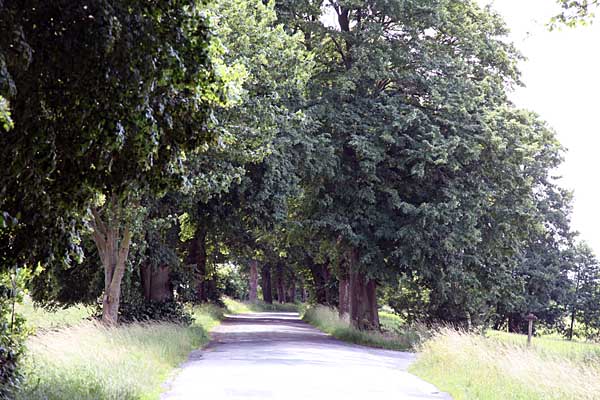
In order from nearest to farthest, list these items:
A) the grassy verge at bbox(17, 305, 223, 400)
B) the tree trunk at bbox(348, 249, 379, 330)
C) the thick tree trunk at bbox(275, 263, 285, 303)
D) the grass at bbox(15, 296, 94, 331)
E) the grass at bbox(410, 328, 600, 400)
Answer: the grassy verge at bbox(17, 305, 223, 400) → the grass at bbox(410, 328, 600, 400) → the grass at bbox(15, 296, 94, 331) → the tree trunk at bbox(348, 249, 379, 330) → the thick tree trunk at bbox(275, 263, 285, 303)

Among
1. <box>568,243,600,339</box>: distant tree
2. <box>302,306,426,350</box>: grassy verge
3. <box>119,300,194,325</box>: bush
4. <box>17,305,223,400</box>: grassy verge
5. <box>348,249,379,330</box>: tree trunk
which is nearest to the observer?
<box>17,305,223,400</box>: grassy verge

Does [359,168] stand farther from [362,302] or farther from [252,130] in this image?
[252,130]

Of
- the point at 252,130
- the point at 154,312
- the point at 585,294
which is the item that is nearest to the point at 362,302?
the point at 154,312

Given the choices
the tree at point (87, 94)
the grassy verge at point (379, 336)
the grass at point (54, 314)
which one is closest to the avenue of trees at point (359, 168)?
the grass at point (54, 314)

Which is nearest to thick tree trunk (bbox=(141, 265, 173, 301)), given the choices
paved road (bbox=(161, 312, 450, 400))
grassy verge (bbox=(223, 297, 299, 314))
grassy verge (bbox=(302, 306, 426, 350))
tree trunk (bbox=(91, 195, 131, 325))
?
paved road (bbox=(161, 312, 450, 400))

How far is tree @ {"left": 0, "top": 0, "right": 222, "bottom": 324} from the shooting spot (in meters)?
7.58

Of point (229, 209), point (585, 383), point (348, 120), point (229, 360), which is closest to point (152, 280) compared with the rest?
point (229, 209)

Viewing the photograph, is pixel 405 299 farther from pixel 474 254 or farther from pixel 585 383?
pixel 585 383

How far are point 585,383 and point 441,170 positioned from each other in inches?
670

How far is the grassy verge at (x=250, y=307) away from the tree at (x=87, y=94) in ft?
174

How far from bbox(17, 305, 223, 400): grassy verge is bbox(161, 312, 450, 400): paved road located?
1.53 feet

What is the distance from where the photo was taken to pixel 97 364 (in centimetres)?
1251

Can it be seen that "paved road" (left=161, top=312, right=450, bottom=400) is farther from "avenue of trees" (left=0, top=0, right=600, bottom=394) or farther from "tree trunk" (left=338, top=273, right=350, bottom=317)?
"tree trunk" (left=338, top=273, right=350, bottom=317)

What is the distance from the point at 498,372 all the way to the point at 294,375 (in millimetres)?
3799
